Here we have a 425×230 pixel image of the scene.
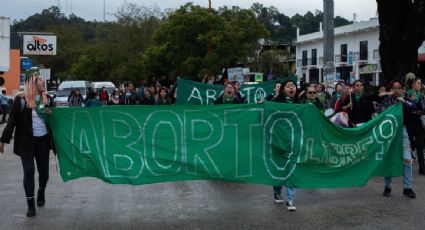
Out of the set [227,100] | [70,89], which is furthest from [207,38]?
[227,100]

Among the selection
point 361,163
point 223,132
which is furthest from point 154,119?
point 361,163

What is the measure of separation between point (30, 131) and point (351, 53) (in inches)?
2002

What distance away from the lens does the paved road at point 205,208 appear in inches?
276

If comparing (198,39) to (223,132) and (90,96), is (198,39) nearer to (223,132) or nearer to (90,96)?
(90,96)

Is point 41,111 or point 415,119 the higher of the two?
point 41,111

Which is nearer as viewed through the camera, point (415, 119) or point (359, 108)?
point (359, 108)

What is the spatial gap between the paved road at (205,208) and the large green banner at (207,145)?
0.43m

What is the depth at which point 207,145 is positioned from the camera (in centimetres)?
771

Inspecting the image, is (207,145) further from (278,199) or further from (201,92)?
(201,92)

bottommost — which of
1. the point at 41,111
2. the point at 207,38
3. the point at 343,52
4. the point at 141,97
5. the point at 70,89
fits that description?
the point at 41,111

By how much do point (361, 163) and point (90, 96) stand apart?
1898 cm

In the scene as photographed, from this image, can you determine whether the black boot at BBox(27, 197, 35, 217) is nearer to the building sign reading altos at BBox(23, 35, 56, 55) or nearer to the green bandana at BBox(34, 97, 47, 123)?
the green bandana at BBox(34, 97, 47, 123)

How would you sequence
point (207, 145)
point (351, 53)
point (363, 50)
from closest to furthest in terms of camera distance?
point (207, 145) → point (351, 53) → point (363, 50)

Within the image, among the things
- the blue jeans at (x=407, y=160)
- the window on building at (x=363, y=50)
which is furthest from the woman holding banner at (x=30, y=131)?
the window on building at (x=363, y=50)
